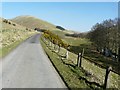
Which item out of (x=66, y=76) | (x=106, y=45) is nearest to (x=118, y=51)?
(x=106, y=45)

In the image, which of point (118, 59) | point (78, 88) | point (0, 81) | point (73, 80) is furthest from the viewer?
point (118, 59)

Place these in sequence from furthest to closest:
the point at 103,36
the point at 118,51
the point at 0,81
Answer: the point at 103,36 < the point at 118,51 < the point at 0,81

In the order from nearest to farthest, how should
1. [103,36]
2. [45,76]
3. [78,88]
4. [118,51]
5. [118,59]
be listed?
[78,88]
[45,76]
[118,59]
[118,51]
[103,36]

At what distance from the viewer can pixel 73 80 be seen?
1556 cm

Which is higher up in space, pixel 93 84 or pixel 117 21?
pixel 117 21

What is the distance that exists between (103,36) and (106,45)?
278 cm

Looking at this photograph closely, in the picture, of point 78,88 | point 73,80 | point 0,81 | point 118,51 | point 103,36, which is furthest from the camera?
point 103,36

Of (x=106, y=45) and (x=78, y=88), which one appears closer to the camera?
(x=78, y=88)

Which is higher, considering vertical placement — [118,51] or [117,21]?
[117,21]

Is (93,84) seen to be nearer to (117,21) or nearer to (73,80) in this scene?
(73,80)

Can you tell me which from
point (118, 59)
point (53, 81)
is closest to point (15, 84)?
point (53, 81)

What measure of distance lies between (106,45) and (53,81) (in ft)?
209

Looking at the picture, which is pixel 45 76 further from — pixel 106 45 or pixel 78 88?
pixel 106 45

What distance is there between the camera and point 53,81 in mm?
→ 15344
